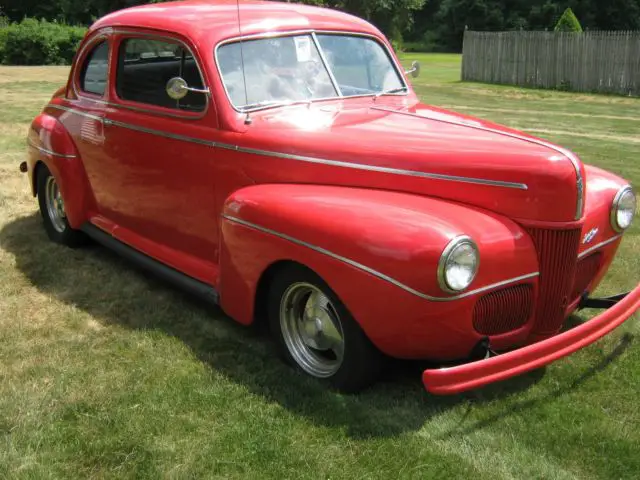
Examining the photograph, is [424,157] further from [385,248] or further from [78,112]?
[78,112]

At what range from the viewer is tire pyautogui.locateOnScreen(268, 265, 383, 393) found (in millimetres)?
3107

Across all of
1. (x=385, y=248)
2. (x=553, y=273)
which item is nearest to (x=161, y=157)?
(x=385, y=248)

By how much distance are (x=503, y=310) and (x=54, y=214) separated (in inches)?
A: 158

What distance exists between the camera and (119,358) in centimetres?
365

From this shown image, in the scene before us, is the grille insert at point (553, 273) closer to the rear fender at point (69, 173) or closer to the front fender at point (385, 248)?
the front fender at point (385, 248)

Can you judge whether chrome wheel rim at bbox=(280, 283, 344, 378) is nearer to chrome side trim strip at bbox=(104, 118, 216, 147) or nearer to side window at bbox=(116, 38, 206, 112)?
chrome side trim strip at bbox=(104, 118, 216, 147)

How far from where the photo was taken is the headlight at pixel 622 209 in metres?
3.61

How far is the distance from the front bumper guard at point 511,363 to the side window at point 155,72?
209cm

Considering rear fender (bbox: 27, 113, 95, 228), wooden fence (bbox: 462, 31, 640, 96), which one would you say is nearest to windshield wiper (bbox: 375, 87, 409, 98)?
rear fender (bbox: 27, 113, 95, 228)

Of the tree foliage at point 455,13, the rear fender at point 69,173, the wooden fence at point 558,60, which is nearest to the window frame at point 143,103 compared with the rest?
the rear fender at point 69,173

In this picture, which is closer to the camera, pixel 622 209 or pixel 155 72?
pixel 622 209

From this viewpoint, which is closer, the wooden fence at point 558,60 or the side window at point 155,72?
the side window at point 155,72

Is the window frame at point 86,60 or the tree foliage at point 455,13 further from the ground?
the tree foliage at point 455,13

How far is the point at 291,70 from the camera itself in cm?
398
